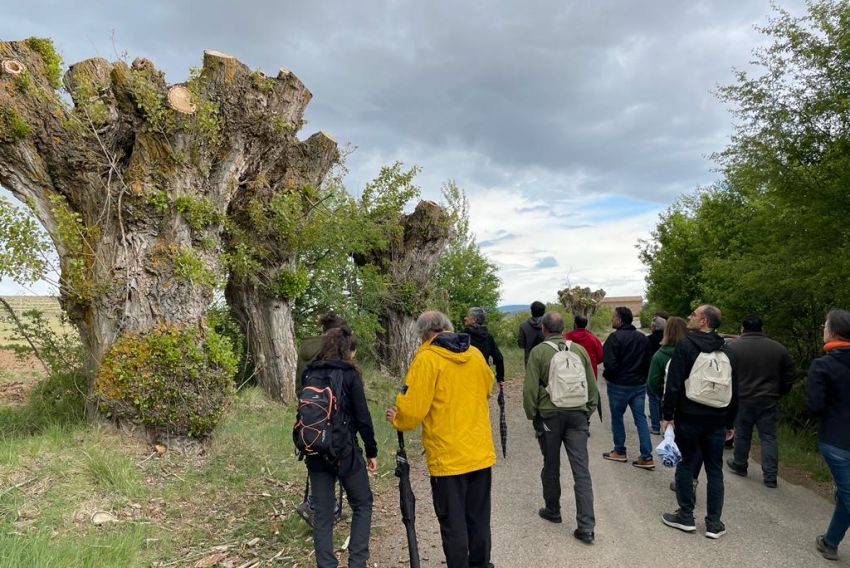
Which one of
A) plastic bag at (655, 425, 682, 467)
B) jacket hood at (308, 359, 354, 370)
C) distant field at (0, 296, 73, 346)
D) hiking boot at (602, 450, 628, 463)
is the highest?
distant field at (0, 296, 73, 346)

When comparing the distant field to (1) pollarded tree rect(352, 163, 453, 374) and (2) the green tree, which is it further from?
(2) the green tree

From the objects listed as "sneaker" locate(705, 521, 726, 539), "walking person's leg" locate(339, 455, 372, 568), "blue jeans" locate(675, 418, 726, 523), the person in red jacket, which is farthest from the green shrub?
"sneaker" locate(705, 521, 726, 539)

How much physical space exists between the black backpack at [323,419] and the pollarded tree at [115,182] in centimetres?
340

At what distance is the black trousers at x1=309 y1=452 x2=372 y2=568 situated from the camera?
13.0 feet

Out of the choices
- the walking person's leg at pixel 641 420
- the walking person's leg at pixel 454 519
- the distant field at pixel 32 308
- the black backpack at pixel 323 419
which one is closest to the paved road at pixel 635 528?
the walking person's leg at pixel 641 420

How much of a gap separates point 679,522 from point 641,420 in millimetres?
2074

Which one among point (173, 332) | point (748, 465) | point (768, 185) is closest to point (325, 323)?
point (173, 332)

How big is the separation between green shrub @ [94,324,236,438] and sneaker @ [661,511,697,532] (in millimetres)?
5156

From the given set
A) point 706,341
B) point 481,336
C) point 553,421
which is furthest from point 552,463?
point 481,336

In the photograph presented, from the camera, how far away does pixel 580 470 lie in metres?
4.93

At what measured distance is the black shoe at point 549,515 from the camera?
5.15 m

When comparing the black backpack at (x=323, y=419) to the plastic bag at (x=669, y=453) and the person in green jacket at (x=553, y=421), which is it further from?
the plastic bag at (x=669, y=453)

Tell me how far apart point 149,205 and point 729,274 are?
35.8 feet

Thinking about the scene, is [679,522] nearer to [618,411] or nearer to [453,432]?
[618,411]
